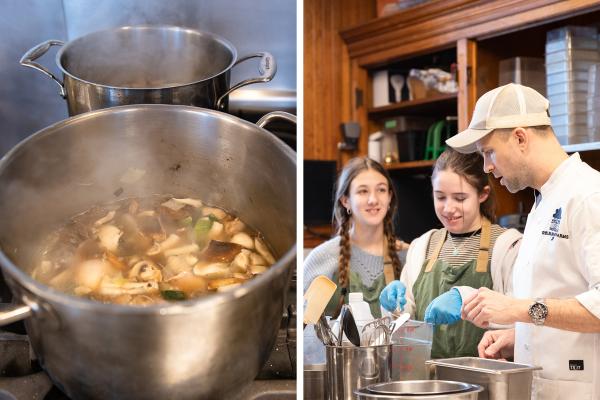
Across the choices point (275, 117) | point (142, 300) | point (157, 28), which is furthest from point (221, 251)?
point (157, 28)

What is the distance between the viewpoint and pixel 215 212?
1318 millimetres

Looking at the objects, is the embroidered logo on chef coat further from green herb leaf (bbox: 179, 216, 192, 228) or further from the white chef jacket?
green herb leaf (bbox: 179, 216, 192, 228)

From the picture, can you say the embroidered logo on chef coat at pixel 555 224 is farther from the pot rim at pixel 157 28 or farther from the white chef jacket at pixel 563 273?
the pot rim at pixel 157 28

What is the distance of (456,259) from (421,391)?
0.40 metres

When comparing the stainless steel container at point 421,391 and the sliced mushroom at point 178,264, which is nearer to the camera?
the sliced mushroom at point 178,264

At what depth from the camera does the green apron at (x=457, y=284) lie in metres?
1.75

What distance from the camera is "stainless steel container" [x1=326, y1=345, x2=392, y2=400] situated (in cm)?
161

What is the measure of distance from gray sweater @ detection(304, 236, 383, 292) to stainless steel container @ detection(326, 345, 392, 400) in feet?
0.98

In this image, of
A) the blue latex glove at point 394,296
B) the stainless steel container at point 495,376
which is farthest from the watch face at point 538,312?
the blue latex glove at point 394,296

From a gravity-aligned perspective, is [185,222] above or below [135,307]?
above

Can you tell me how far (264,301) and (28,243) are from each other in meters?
0.42

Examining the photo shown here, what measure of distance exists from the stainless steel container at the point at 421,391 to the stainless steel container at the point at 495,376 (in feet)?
0.22

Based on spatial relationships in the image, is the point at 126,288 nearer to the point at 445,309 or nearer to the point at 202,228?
the point at 202,228

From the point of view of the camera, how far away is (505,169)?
66.3 inches
